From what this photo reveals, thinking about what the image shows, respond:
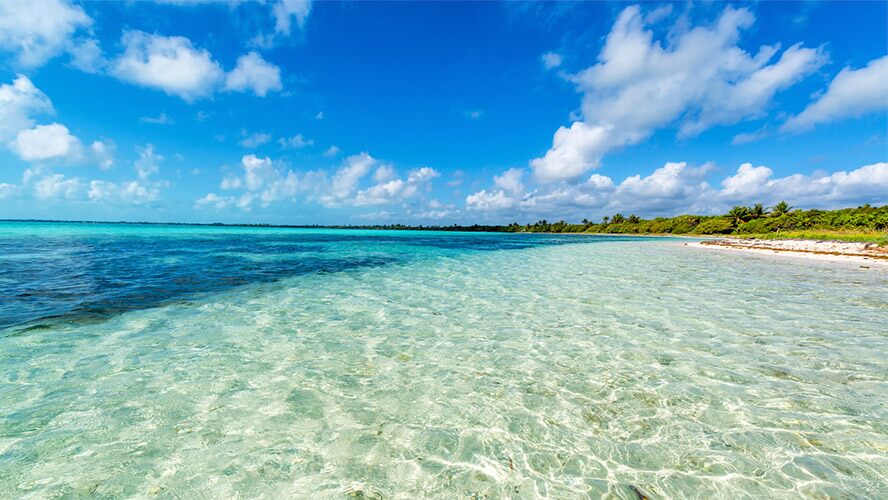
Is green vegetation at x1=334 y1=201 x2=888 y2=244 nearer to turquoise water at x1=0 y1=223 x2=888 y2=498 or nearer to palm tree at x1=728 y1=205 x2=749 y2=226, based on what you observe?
palm tree at x1=728 y1=205 x2=749 y2=226

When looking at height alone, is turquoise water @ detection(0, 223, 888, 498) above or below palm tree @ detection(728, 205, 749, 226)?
below

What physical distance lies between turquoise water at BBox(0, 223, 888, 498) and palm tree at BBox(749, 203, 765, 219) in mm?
123678

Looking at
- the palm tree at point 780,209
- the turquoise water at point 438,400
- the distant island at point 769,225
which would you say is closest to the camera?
the turquoise water at point 438,400

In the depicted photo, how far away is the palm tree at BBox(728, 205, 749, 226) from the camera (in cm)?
A: 10431

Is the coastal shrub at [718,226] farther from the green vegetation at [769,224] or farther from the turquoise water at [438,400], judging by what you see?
the turquoise water at [438,400]

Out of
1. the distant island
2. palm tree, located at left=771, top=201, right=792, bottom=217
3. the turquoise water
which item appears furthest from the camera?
palm tree, located at left=771, top=201, right=792, bottom=217

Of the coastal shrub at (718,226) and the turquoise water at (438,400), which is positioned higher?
the coastal shrub at (718,226)

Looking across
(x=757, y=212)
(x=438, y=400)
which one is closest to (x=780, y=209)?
(x=757, y=212)

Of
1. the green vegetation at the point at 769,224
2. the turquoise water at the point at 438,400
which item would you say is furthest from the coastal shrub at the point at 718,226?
the turquoise water at the point at 438,400

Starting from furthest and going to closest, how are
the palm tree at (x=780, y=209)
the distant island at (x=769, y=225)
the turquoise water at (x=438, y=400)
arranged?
1. the palm tree at (x=780, y=209)
2. the distant island at (x=769, y=225)
3. the turquoise water at (x=438, y=400)

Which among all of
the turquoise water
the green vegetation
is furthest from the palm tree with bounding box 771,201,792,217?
the turquoise water

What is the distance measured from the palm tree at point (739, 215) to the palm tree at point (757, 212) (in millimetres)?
974

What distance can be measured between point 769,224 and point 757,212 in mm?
15713

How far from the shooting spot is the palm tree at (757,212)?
102m
